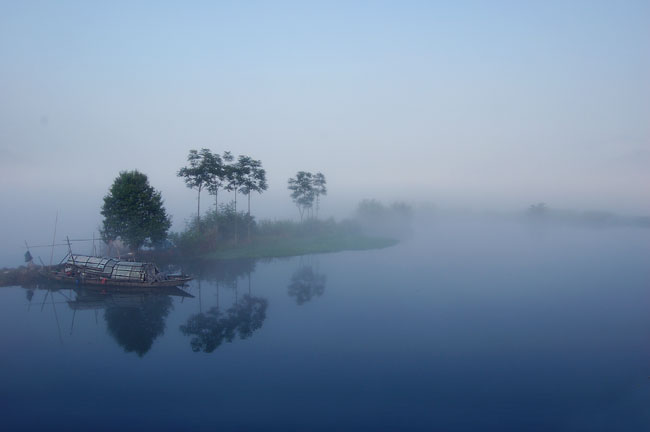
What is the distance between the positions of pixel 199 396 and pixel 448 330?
7.82 m

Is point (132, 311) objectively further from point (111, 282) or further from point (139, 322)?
point (111, 282)

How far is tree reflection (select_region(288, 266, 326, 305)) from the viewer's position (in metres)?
16.2

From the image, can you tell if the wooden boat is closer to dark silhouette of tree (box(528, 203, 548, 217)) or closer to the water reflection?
the water reflection

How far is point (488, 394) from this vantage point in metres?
8.36

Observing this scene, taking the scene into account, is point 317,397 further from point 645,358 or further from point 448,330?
point 645,358

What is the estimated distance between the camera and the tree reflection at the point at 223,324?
36.2 feet

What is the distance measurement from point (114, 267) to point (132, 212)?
379cm

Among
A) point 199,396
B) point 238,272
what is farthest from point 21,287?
point 199,396

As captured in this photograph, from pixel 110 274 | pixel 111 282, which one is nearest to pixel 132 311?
pixel 111 282

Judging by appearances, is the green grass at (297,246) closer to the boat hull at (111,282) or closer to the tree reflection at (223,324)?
the boat hull at (111,282)

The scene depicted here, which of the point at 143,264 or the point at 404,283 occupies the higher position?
the point at 143,264

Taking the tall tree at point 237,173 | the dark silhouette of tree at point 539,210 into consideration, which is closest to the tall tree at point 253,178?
the tall tree at point 237,173

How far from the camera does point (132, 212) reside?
63.0 ft

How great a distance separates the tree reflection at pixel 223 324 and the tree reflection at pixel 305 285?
1777mm
